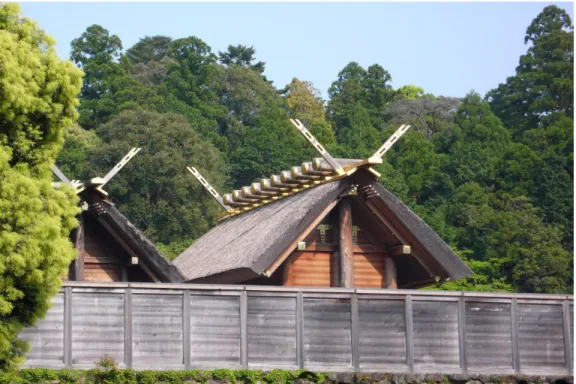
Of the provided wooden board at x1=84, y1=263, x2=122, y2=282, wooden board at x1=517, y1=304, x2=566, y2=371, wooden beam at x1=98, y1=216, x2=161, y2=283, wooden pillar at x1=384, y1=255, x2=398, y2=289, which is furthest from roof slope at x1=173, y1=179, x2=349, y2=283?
wooden board at x1=517, y1=304, x2=566, y2=371

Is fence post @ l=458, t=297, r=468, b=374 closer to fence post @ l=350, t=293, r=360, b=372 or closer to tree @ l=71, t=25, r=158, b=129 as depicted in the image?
fence post @ l=350, t=293, r=360, b=372

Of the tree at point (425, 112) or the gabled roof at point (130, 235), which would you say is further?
the tree at point (425, 112)

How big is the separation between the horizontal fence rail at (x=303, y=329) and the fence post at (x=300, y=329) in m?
0.01

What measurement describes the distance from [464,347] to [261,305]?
3.23 m

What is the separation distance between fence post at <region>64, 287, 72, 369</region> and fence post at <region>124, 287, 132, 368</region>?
0.77 meters

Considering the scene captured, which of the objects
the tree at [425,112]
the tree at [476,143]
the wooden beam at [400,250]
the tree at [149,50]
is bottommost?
the wooden beam at [400,250]

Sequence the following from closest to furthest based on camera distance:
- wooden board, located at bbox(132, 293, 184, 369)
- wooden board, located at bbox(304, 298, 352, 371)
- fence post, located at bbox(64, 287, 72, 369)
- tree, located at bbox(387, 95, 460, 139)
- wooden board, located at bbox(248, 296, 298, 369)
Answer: fence post, located at bbox(64, 287, 72, 369), wooden board, located at bbox(132, 293, 184, 369), wooden board, located at bbox(248, 296, 298, 369), wooden board, located at bbox(304, 298, 352, 371), tree, located at bbox(387, 95, 460, 139)

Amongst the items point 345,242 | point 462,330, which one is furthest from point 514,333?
point 345,242

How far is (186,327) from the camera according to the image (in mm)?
17578

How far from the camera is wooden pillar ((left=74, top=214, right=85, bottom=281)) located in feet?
75.8

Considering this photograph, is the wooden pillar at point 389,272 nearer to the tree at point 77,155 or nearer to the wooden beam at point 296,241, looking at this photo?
the wooden beam at point 296,241

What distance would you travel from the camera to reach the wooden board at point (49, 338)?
16.8m

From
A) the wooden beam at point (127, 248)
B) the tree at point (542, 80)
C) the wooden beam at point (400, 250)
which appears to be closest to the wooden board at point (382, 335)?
the wooden beam at point (400, 250)

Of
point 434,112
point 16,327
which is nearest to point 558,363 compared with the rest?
point 16,327
